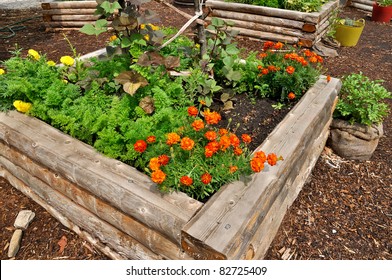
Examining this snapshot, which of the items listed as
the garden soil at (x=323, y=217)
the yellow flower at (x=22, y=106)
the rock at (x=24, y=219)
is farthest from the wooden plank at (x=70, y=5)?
the rock at (x=24, y=219)

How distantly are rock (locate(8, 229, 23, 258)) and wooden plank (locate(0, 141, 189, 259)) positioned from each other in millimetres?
502

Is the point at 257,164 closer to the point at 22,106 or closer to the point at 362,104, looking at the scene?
the point at 362,104

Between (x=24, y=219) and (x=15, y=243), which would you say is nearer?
(x=15, y=243)

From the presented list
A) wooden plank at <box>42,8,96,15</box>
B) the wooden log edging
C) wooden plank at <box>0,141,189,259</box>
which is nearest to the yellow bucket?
the wooden log edging

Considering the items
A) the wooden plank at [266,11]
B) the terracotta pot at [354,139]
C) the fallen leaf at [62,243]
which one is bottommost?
the fallen leaf at [62,243]

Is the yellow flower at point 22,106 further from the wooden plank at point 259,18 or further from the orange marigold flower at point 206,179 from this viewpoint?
the wooden plank at point 259,18

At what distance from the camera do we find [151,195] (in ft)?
6.59

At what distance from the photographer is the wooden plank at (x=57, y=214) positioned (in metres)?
2.61

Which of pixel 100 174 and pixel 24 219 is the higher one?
pixel 100 174

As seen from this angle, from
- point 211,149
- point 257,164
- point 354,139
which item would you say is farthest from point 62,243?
point 354,139

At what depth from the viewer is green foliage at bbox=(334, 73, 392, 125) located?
3141mm

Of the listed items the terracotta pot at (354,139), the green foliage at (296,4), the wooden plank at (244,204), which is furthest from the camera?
the green foliage at (296,4)

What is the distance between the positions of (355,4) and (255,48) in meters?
4.32

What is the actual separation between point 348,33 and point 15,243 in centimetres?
619
